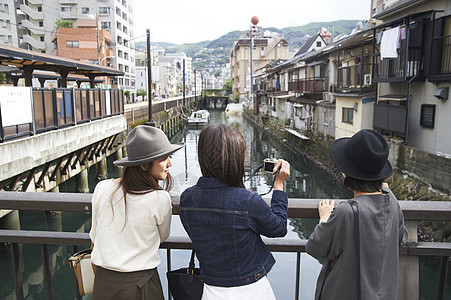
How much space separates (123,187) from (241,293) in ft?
2.68

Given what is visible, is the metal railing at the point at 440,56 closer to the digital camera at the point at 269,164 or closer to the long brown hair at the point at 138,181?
the digital camera at the point at 269,164

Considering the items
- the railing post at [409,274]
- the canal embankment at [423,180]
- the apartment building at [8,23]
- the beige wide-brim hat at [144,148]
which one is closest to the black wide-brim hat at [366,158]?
the railing post at [409,274]

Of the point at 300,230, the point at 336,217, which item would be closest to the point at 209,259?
the point at 336,217

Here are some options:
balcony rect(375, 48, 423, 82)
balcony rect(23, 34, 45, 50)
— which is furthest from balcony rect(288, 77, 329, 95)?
balcony rect(23, 34, 45, 50)

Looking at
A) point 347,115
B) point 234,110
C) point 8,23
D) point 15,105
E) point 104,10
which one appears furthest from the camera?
point 234,110

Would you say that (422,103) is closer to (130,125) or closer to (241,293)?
(241,293)

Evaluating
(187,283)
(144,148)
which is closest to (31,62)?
(144,148)

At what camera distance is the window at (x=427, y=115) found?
13117 millimetres

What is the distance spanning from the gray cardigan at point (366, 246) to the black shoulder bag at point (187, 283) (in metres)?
0.62

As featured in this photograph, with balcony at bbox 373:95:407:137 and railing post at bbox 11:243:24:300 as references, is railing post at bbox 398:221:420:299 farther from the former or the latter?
balcony at bbox 373:95:407:137

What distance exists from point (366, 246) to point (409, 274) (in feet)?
2.03

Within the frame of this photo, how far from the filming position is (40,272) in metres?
9.38

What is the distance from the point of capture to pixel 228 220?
1723 millimetres

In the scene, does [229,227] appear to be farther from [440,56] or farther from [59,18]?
[59,18]
